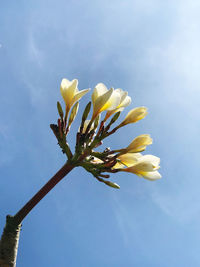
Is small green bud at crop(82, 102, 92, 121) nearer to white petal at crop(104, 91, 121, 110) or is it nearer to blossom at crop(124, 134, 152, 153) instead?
white petal at crop(104, 91, 121, 110)

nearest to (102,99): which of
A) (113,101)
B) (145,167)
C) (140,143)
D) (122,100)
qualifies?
(113,101)

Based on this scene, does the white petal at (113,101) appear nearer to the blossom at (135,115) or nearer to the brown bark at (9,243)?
the blossom at (135,115)

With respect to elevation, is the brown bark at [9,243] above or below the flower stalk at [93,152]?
below

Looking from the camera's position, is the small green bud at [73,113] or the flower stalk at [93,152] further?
the small green bud at [73,113]

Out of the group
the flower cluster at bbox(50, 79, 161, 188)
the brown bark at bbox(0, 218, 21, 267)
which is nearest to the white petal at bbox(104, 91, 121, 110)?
the flower cluster at bbox(50, 79, 161, 188)

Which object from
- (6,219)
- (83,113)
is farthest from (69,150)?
(6,219)

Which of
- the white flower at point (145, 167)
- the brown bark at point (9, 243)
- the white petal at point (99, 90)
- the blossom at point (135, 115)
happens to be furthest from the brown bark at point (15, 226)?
the blossom at point (135, 115)

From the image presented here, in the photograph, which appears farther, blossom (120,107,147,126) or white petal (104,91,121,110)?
blossom (120,107,147,126)
